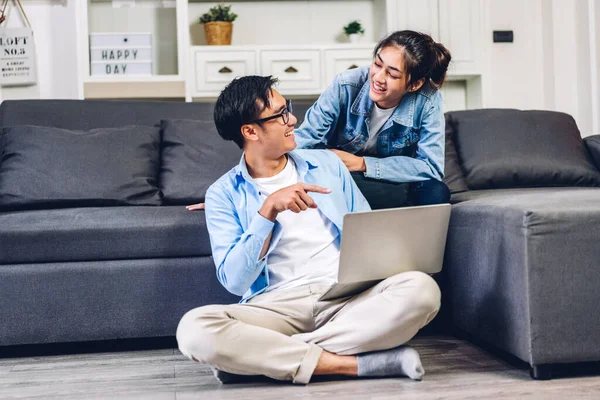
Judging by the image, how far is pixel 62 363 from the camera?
2227 mm

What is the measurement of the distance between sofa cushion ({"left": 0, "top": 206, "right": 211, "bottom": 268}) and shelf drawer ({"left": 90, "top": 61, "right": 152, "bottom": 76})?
1483 millimetres

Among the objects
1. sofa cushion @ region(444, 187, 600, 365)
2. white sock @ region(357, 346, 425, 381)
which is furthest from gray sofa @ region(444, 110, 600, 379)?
white sock @ region(357, 346, 425, 381)

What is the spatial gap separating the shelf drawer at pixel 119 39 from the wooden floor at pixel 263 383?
1946 mm

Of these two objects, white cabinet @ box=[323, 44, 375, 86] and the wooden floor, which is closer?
the wooden floor

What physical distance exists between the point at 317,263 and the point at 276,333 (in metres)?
0.26

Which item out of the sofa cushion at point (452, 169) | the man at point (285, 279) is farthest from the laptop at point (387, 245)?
the sofa cushion at point (452, 169)

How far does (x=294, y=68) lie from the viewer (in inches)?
152

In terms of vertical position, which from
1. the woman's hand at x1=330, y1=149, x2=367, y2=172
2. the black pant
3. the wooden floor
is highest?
the woman's hand at x1=330, y1=149, x2=367, y2=172

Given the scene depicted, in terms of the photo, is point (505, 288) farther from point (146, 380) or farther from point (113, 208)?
point (113, 208)

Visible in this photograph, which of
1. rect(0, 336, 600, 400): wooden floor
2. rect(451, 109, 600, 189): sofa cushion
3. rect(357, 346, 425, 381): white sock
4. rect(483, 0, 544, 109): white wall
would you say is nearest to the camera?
rect(0, 336, 600, 400): wooden floor

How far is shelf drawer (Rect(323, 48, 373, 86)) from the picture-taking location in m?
3.87

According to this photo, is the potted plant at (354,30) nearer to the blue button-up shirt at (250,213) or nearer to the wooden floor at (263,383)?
the blue button-up shirt at (250,213)

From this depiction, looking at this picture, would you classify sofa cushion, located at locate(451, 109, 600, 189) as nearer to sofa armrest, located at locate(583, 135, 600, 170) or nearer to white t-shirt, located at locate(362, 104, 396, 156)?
Answer: sofa armrest, located at locate(583, 135, 600, 170)

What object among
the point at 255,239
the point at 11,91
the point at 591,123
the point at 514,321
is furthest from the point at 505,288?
the point at 11,91
